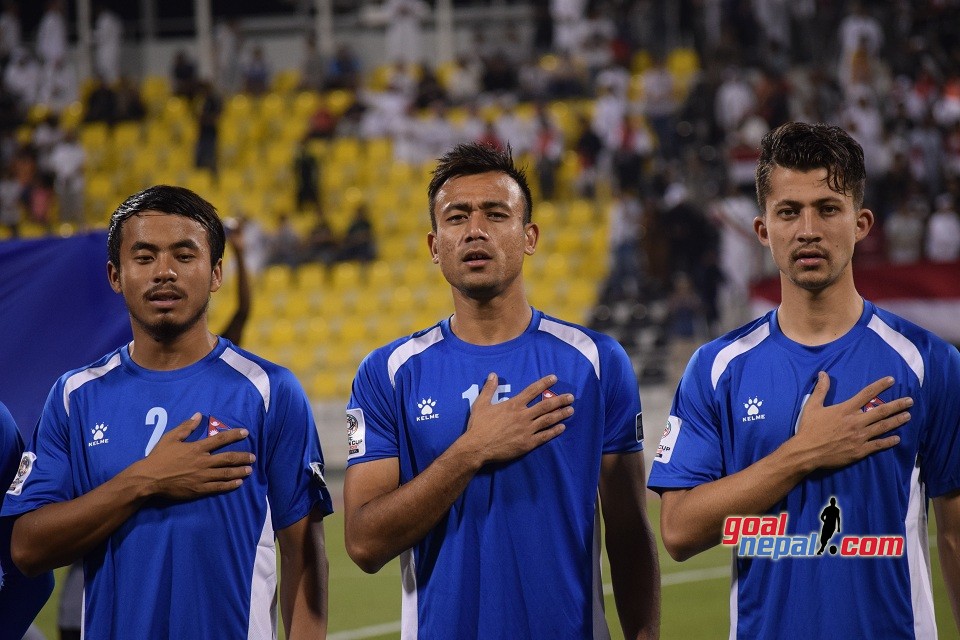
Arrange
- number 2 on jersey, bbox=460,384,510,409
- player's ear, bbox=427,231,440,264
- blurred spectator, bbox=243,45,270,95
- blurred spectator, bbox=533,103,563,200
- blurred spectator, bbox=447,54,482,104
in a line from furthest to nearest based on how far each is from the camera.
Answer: blurred spectator, bbox=243,45,270,95 → blurred spectator, bbox=447,54,482,104 → blurred spectator, bbox=533,103,563,200 → player's ear, bbox=427,231,440,264 → number 2 on jersey, bbox=460,384,510,409

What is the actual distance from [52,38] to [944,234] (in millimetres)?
16545

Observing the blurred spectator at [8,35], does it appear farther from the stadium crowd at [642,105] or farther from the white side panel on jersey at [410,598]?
the white side panel on jersey at [410,598]

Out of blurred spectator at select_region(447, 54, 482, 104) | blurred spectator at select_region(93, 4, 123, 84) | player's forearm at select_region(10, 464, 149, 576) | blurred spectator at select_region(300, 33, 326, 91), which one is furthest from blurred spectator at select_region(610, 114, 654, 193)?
player's forearm at select_region(10, 464, 149, 576)

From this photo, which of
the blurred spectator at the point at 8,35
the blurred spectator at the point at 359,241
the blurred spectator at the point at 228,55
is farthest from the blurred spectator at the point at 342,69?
the blurred spectator at the point at 8,35

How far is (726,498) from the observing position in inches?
125

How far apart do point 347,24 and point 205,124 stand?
160 inches

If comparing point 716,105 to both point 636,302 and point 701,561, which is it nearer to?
point 636,302

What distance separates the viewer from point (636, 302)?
16.0 metres

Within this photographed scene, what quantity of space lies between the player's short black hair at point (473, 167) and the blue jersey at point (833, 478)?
2.47ft

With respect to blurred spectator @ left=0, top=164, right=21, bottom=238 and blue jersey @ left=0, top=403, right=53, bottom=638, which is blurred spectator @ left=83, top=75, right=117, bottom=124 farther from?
blue jersey @ left=0, top=403, right=53, bottom=638

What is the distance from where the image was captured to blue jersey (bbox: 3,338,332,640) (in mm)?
3342

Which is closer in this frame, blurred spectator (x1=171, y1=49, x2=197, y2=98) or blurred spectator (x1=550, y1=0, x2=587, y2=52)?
blurred spectator (x1=550, y1=0, x2=587, y2=52)

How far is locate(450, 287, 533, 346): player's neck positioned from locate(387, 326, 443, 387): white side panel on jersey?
0.08 m

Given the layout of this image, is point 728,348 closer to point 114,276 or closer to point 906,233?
point 114,276
